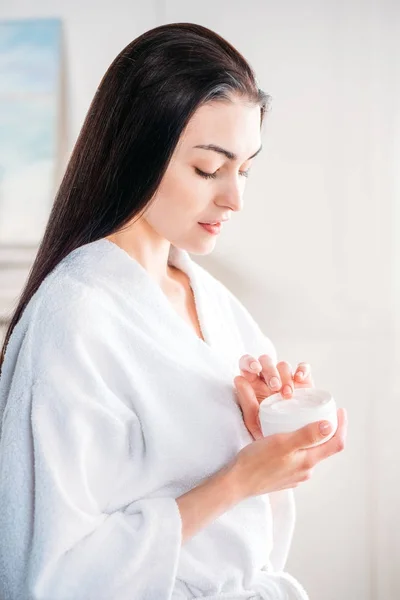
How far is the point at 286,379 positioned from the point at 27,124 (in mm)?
1051

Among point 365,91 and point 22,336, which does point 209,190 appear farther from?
point 365,91

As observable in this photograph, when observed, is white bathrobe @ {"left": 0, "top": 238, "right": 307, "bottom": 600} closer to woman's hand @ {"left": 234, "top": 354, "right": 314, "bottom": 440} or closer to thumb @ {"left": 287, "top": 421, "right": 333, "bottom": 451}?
woman's hand @ {"left": 234, "top": 354, "right": 314, "bottom": 440}

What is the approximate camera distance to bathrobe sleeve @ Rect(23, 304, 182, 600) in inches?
31.3

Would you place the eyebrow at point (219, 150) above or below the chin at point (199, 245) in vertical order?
above

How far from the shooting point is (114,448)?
33.7 inches

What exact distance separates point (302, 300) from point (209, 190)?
0.77 metres

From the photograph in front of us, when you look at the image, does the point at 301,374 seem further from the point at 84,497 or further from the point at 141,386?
the point at 84,497

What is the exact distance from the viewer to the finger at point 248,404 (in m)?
0.97

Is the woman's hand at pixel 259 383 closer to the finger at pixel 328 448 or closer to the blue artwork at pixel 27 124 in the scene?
the finger at pixel 328 448

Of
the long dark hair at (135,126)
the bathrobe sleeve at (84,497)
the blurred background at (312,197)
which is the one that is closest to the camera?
the bathrobe sleeve at (84,497)

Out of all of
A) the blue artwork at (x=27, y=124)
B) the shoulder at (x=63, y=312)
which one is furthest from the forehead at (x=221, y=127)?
the blue artwork at (x=27, y=124)

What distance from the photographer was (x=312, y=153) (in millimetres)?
1635

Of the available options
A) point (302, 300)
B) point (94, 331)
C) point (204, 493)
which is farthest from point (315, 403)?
point (302, 300)

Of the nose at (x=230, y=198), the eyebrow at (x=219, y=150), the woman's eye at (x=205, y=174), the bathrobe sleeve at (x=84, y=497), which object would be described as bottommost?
the bathrobe sleeve at (x=84, y=497)
